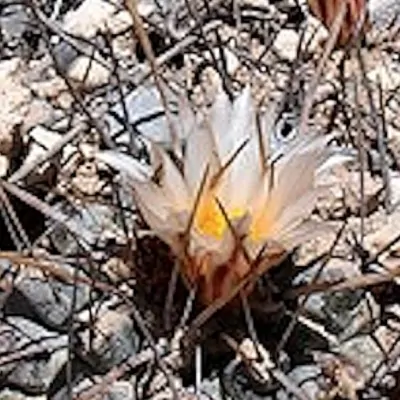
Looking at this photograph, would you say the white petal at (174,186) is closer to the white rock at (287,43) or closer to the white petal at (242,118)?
the white petal at (242,118)

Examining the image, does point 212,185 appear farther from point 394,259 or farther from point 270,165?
point 394,259

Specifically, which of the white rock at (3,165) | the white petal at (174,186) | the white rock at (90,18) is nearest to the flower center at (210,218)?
the white petal at (174,186)

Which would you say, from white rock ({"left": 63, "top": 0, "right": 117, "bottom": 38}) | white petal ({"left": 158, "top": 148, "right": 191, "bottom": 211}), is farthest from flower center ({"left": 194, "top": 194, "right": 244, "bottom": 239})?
white rock ({"left": 63, "top": 0, "right": 117, "bottom": 38})

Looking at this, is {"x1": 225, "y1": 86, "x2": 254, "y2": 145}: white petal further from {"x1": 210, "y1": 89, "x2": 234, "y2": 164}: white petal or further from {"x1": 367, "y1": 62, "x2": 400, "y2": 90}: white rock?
{"x1": 367, "y1": 62, "x2": 400, "y2": 90}: white rock

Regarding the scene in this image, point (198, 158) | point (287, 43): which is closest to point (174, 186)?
point (198, 158)

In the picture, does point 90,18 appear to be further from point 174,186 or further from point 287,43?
point 174,186
